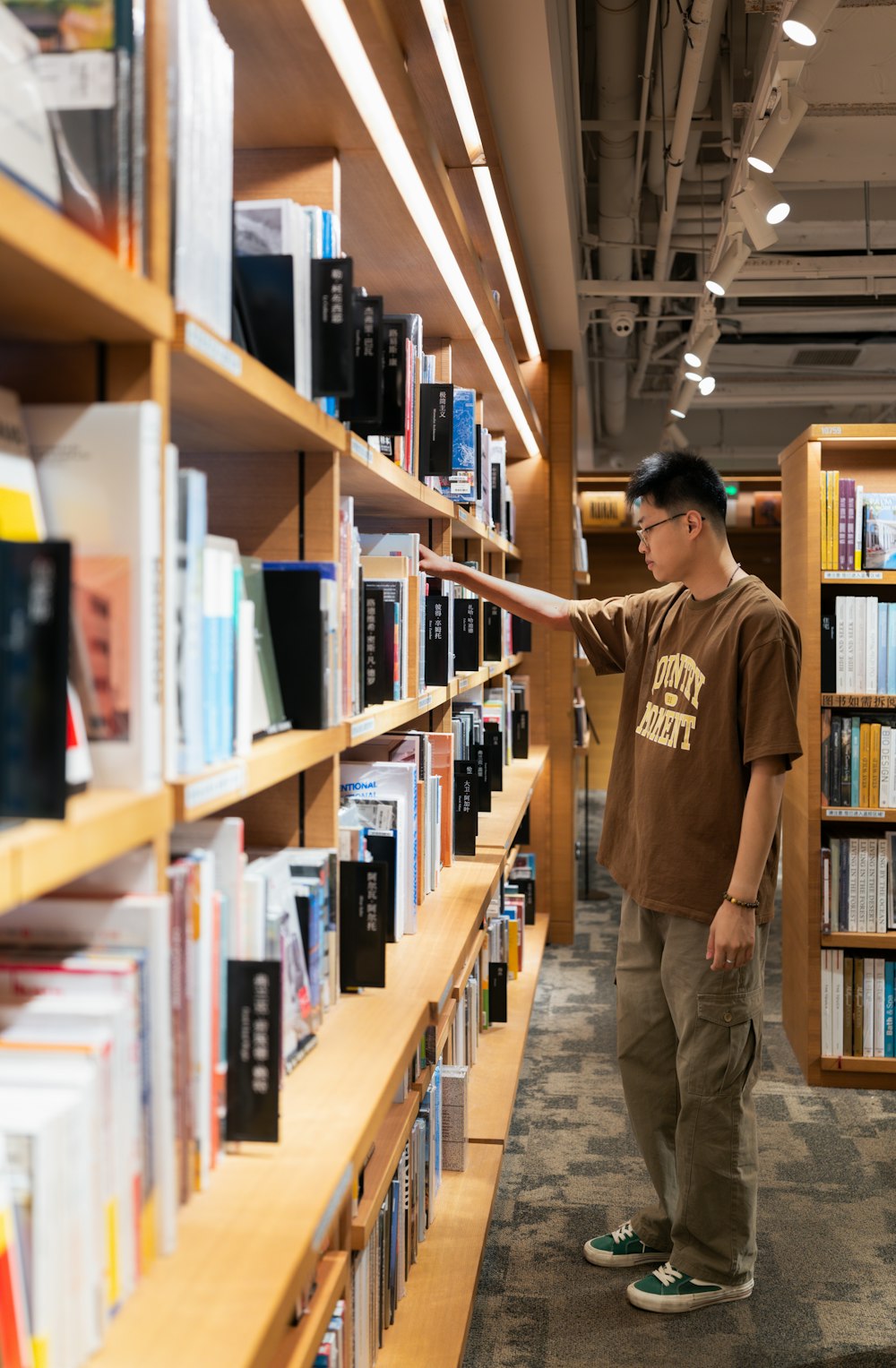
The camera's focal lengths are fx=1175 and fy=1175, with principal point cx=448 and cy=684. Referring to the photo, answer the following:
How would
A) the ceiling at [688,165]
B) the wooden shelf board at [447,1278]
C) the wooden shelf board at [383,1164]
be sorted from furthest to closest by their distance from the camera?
the ceiling at [688,165] → the wooden shelf board at [447,1278] → the wooden shelf board at [383,1164]

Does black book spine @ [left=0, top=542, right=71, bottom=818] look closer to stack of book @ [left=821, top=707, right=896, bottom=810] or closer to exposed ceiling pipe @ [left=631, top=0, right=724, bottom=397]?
exposed ceiling pipe @ [left=631, top=0, right=724, bottom=397]

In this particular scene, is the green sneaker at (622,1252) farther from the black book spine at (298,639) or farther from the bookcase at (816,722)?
the black book spine at (298,639)

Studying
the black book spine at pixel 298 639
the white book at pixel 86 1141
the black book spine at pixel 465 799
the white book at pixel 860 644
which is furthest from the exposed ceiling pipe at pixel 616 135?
the white book at pixel 86 1141

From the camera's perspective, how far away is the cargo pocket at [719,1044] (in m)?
2.53

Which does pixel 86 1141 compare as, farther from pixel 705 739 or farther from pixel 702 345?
pixel 702 345

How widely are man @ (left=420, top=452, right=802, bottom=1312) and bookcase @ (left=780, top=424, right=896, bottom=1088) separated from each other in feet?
4.31

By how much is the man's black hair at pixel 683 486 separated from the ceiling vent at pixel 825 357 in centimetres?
618

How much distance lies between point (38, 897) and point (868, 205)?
5.56 metres

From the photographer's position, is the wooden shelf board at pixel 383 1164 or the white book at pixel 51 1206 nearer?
the white book at pixel 51 1206

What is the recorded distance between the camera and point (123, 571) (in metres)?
0.91

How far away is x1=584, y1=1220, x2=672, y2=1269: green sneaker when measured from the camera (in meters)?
2.82

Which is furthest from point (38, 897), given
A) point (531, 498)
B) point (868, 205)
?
point (868, 205)

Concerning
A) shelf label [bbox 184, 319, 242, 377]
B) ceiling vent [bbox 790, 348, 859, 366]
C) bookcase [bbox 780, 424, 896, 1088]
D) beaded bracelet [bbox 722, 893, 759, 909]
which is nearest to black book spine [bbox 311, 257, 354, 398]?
shelf label [bbox 184, 319, 242, 377]

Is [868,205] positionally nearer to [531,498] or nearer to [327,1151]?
[531,498]
